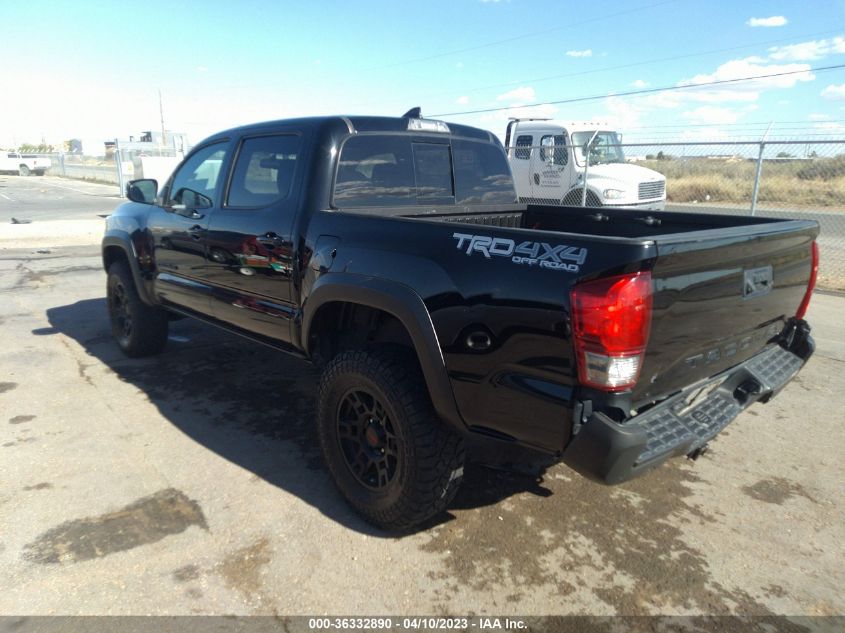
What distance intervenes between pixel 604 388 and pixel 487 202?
235 cm

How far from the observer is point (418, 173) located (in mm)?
3707

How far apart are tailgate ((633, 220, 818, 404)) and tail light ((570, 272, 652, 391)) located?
0.26 feet

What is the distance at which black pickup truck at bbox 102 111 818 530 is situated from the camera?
2062 millimetres

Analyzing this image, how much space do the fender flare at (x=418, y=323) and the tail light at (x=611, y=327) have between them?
611mm

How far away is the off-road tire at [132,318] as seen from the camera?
5.08m

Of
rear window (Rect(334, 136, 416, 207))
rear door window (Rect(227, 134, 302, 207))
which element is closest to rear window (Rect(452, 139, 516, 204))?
rear window (Rect(334, 136, 416, 207))

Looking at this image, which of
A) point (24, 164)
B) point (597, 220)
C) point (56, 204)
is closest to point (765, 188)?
point (597, 220)

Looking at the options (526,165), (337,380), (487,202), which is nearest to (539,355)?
(337,380)

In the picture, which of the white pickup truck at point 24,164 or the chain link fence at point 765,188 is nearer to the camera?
the chain link fence at point 765,188

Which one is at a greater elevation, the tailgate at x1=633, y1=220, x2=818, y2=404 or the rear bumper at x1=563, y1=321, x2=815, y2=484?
the tailgate at x1=633, y1=220, x2=818, y2=404

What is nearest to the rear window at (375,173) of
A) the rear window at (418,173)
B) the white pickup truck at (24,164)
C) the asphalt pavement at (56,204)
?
the rear window at (418,173)

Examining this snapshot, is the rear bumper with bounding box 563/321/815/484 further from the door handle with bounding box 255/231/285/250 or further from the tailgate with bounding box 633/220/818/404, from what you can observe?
the door handle with bounding box 255/231/285/250

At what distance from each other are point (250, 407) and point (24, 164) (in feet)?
162

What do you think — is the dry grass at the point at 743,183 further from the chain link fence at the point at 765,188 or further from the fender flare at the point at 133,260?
the fender flare at the point at 133,260
